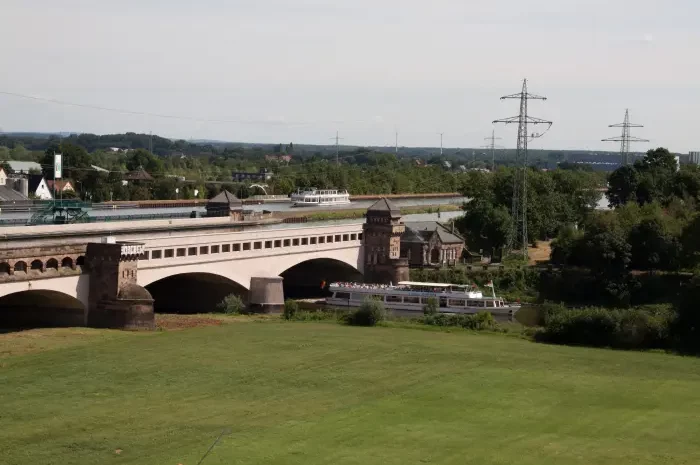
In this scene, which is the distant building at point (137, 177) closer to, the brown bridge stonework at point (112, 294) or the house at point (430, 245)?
the house at point (430, 245)

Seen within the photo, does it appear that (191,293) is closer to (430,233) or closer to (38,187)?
(430,233)

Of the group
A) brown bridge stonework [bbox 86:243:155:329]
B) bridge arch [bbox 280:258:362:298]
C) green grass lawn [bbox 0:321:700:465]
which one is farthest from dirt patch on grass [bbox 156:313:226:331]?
bridge arch [bbox 280:258:362:298]

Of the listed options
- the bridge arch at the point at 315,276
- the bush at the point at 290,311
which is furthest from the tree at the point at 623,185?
the bush at the point at 290,311

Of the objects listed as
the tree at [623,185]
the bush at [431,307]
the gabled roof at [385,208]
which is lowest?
the bush at [431,307]

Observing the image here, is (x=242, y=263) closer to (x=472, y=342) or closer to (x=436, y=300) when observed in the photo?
(x=436, y=300)

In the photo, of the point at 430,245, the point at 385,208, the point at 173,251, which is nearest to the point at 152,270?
the point at 173,251

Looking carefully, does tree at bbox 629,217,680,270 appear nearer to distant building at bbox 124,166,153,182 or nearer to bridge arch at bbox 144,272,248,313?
bridge arch at bbox 144,272,248,313

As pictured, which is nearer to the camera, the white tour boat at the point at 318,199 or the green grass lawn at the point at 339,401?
the green grass lawn at the point at 339,401
